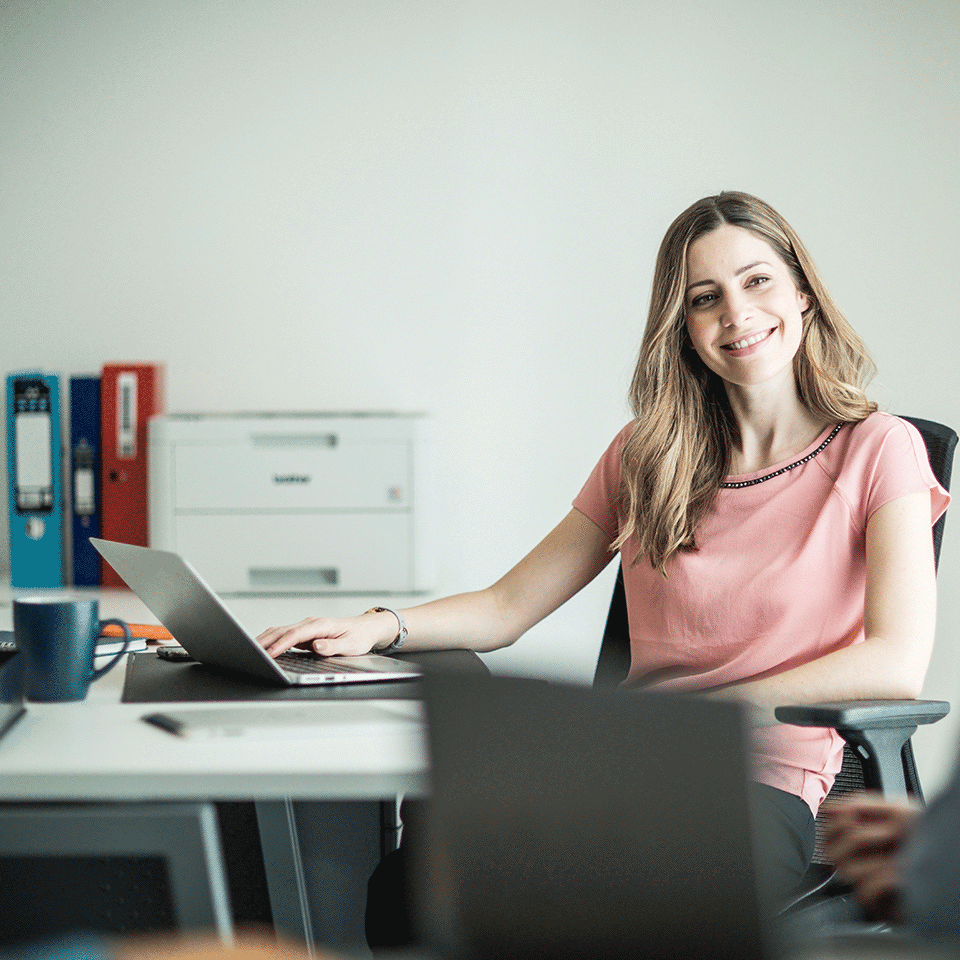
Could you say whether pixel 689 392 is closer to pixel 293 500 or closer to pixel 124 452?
pixel 293 500

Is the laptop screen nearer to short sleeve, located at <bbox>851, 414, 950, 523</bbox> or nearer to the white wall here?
short sleeve, located at <bbox>851, 414, 950, 523</bbox>

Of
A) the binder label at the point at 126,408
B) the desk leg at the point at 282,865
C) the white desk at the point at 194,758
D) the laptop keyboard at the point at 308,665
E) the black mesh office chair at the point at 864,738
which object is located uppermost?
the binder label at the point at 126,408

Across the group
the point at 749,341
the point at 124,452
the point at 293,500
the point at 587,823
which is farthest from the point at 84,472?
the point at 587,823

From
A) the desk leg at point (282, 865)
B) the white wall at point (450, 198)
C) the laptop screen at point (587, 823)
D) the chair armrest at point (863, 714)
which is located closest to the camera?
the laptop screen at point (587, 823)

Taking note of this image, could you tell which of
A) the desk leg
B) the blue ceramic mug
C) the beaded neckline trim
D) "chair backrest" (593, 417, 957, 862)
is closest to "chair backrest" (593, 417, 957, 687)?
"chair backrest" (593, 417, 957, 862)

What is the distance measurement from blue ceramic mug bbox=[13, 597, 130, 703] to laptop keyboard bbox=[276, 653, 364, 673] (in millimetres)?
201

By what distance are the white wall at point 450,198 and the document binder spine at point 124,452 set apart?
19 cm

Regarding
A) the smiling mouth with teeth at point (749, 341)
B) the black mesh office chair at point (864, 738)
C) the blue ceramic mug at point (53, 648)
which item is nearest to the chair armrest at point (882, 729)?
the black mesh office chair at point (864, 738)

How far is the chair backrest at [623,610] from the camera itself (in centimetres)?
126

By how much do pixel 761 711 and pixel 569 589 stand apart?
3.40 feet

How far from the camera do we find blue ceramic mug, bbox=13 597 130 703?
3.11ft

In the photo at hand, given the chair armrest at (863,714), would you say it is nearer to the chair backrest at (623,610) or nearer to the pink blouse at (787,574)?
the pink blouse at (787,574)

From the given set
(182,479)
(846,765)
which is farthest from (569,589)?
(182,479)

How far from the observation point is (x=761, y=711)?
0.42m
